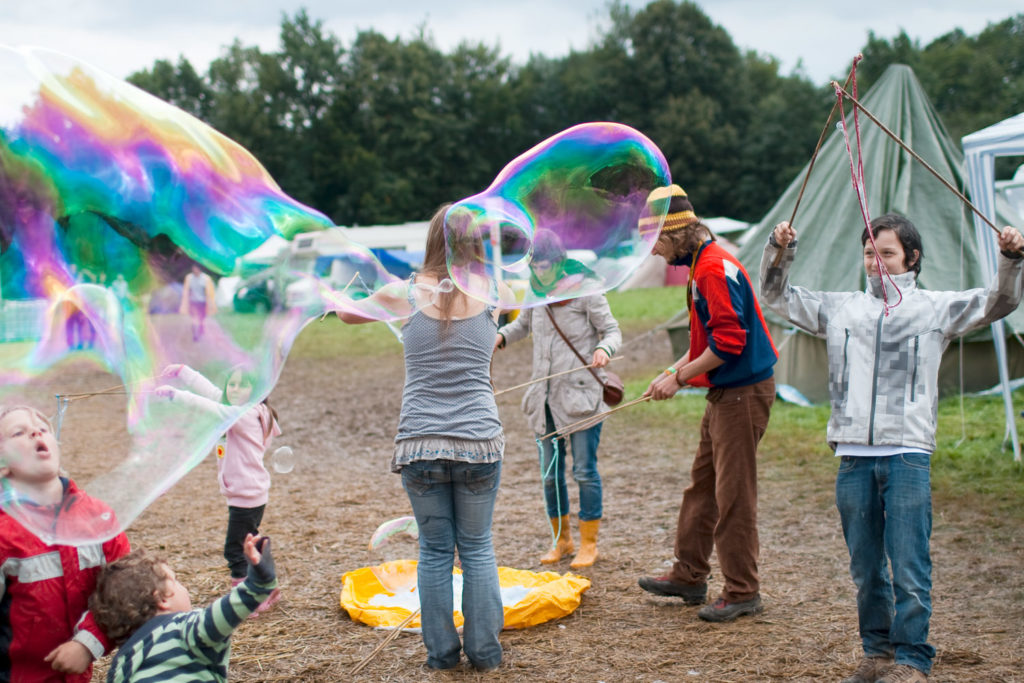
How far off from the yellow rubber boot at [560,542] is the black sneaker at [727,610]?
3.28ft

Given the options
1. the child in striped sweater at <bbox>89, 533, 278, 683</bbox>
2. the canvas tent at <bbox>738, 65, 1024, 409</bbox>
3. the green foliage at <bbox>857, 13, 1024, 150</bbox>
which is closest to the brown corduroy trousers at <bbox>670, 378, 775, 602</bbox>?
the child in striped sweater at <bbox>89, 533, 278, 683</bbox>

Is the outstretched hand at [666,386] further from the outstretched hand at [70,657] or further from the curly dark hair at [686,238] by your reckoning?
the outstretched hand at [70,657]

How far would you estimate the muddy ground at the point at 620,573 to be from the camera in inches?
139

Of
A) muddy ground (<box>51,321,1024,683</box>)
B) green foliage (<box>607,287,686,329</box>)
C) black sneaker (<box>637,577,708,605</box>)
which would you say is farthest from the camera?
green foliage (<box>607,287,686,329</box>)

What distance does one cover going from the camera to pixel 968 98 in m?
50.1

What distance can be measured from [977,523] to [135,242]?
4.63 meters

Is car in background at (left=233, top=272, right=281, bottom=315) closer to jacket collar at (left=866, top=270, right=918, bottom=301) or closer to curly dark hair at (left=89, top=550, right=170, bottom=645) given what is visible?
curly dark hair at (left=89, top=550, right=170, bottom=645)

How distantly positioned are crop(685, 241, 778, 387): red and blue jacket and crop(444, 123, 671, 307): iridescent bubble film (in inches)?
10.6

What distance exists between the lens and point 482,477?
133 inches

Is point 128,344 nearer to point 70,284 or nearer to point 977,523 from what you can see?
point 70,284

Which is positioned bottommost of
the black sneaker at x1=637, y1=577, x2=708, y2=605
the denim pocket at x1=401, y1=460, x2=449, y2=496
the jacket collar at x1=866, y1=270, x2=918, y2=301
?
the black sneaker at x1=637, y1=577, x2=708, y2=605

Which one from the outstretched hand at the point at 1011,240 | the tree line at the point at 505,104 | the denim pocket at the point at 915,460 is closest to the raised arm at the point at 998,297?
the outstretched hand at the point at 1011,240

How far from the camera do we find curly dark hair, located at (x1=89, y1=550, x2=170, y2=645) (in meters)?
2.57

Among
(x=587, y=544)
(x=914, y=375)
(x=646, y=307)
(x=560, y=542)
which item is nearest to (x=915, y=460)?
(x=914, y=375)
